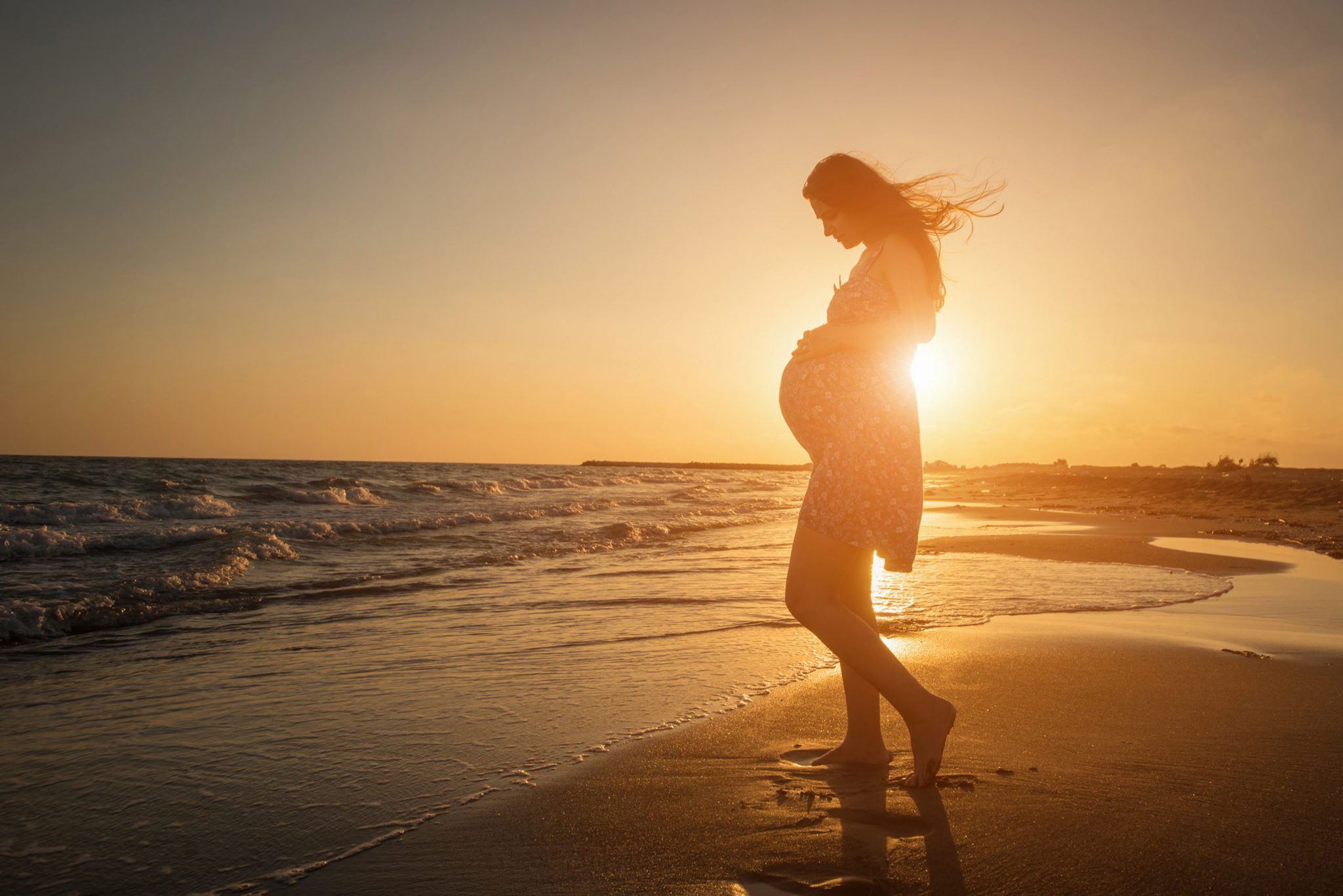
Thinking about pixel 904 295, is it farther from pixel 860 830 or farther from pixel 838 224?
pixel 860 830

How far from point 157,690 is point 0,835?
1.73 meters

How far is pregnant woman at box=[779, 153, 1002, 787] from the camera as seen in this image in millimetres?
2510

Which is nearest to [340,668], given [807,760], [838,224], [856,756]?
[807,760]

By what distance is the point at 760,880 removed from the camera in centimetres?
190

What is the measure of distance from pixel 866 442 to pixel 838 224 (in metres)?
0.85

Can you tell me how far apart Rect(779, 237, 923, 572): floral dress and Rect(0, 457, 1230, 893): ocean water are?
1.26m

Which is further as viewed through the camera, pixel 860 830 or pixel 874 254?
pixel 874 254

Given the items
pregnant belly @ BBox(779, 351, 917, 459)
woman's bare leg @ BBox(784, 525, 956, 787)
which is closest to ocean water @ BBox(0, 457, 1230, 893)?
woman's bare leg @ BBox(784, 525, 956, 787)

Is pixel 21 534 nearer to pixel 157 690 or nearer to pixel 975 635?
pixel 157 690

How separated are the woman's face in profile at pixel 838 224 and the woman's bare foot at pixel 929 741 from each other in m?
1.60

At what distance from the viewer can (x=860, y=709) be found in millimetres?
2732

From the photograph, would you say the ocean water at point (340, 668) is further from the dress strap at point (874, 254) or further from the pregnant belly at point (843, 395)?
the dress strap at point (874, 254)

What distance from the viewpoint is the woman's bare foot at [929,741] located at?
2.45m

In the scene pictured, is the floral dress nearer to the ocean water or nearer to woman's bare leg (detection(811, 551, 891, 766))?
woman's bare leg (detection(811, 551, 891, 766))
